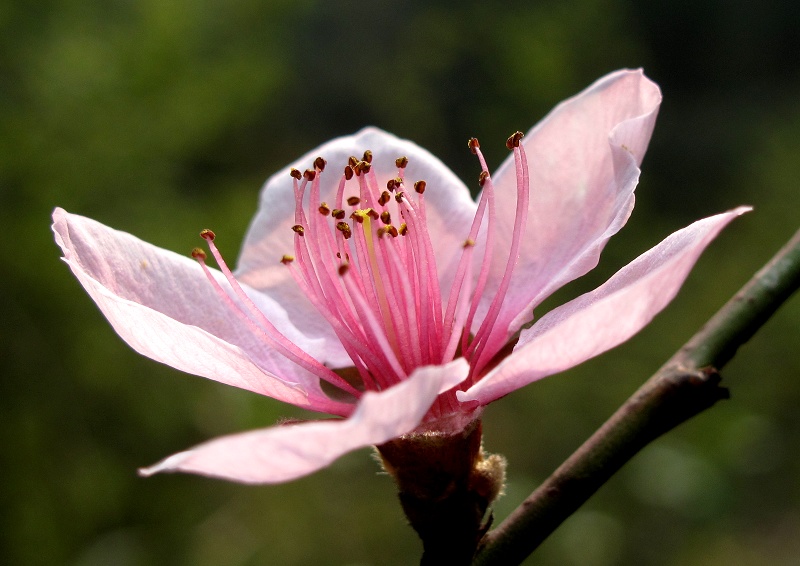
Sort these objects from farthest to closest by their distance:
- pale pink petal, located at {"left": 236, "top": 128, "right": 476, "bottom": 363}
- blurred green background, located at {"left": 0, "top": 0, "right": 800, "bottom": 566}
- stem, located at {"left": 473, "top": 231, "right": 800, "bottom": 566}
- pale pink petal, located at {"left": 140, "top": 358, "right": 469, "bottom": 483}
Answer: blurred green background, located at {"left": 0, "top": 0, "right": 800, "bottom": 566}, pale pink petal, located at {"left": 236, "top": 128, "right": 476, "bottom": 363}, stem, located at {"left": 473, "top": 231, "right": 800, "bottom": 566}, pale pink petal, located at {"left": 140, "top": 358, "right": 469, "bottom": 483}

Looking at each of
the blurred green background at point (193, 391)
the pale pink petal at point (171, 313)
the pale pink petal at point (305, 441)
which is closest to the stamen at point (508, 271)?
the pale pink petal at point (171, 313)

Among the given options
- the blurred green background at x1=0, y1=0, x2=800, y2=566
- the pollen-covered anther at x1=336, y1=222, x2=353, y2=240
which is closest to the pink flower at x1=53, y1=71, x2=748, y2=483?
the pollen-covered anther at x1=336, y1=222, x2=353, y2=240

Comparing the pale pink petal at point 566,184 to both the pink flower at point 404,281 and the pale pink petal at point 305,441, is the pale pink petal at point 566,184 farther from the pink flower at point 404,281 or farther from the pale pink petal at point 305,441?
the pale pink petal at point 305,441

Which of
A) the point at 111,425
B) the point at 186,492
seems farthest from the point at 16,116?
the point at 186,492

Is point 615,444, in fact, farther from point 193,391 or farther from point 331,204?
point 193,391

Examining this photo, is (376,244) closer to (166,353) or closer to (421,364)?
(421,364)

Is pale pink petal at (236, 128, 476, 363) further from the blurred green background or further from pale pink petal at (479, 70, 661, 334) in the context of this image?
the blurred green background

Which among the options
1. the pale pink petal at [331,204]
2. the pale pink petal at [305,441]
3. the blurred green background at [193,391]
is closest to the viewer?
the pale pink petal at [305,441]
